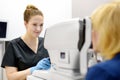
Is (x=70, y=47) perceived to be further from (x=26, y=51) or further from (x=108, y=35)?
(x=26, y=51)

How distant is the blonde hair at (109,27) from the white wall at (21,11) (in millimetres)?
1831

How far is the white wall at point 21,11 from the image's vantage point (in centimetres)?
242

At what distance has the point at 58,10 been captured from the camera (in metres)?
2.74

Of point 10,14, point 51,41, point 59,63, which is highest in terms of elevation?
point 10,14

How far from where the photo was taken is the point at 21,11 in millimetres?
2502

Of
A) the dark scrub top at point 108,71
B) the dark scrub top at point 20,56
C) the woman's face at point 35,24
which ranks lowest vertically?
the dark scrub top at point 20,56

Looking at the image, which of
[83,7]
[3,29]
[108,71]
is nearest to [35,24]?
[3,29]

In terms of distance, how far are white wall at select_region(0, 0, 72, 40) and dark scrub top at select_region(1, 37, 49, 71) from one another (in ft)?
2.29

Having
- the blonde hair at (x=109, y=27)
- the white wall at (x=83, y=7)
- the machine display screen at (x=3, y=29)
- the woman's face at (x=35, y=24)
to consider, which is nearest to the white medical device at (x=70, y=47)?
the blonde hair at (x=109, y=27)

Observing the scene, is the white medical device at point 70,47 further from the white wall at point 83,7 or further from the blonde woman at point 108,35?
A: the white wall at point 83,7

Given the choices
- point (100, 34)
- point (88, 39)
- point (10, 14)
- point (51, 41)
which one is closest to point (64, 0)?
point (10, 14)

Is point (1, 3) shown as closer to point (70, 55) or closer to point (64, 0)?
point (64, 0)

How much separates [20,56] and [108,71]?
Answer: 116 cm

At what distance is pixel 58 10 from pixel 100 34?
6.79ft
